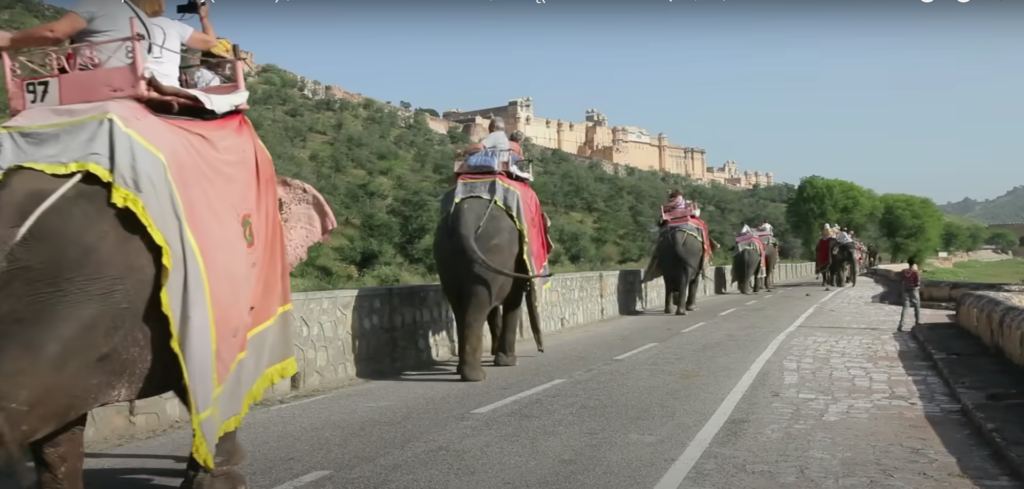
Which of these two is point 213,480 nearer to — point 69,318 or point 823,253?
point 69,318

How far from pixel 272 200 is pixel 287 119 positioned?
48.8 metres

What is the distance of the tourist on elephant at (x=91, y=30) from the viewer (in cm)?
467

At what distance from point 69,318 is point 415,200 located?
96.2ft

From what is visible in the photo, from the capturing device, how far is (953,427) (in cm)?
865

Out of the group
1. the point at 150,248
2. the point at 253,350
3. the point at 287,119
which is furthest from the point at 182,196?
the point at 287,119

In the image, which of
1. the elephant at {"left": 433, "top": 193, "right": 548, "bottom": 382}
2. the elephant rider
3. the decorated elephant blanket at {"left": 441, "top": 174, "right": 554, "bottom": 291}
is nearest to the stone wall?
the elephant at {"left": 433, "top": 193, "right": 548, "bottom": 382}

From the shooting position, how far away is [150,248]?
426cm

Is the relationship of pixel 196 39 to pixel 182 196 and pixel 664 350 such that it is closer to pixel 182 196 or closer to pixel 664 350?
pixel 182 196

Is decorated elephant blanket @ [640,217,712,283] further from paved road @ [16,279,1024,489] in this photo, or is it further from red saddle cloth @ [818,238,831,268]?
red saddle cloth @ [818,238,831,268]

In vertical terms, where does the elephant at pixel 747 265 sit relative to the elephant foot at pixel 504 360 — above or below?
above

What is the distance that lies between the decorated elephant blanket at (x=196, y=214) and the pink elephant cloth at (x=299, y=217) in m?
1.02

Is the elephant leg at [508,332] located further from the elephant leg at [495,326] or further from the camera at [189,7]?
the camera at [189,7]

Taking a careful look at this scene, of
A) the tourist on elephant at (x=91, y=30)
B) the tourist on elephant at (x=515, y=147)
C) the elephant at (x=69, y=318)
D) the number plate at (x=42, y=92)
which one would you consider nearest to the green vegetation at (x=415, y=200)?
the tourist on elephant at (x=515, y=147)

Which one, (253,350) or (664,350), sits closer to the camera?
(253,350)
